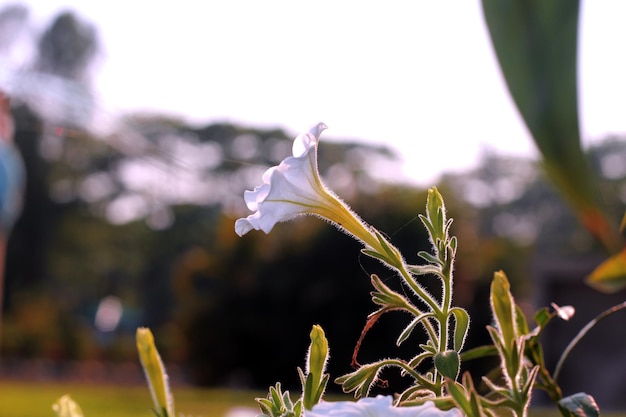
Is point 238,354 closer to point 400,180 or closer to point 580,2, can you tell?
point 400,180

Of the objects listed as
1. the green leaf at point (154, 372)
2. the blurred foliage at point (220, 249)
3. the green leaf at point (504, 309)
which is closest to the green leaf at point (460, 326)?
the green leaf at point (504, 309)

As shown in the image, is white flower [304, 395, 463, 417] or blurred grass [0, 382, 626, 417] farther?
blurred grass [0, 382, 626, 417]

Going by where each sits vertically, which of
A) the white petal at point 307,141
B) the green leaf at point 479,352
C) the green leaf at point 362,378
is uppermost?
the white petal at point 307,141

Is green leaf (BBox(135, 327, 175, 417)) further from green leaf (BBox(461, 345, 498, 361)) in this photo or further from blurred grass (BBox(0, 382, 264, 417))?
blurred grass (BBox(0, 382, 264, 417))

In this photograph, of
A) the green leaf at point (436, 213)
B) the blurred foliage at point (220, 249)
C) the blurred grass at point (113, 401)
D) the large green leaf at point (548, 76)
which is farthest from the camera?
the blurred foliage at point (220, 249)

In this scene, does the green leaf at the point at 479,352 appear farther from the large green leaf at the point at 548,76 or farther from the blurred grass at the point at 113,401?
the blurred grass at the point at 113,401

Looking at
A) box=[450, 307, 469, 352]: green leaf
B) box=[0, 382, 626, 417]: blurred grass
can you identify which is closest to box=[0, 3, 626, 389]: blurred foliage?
box=[0, 382, 626, 417]: blurred grass

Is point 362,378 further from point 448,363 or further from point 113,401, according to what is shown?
point 113,401
